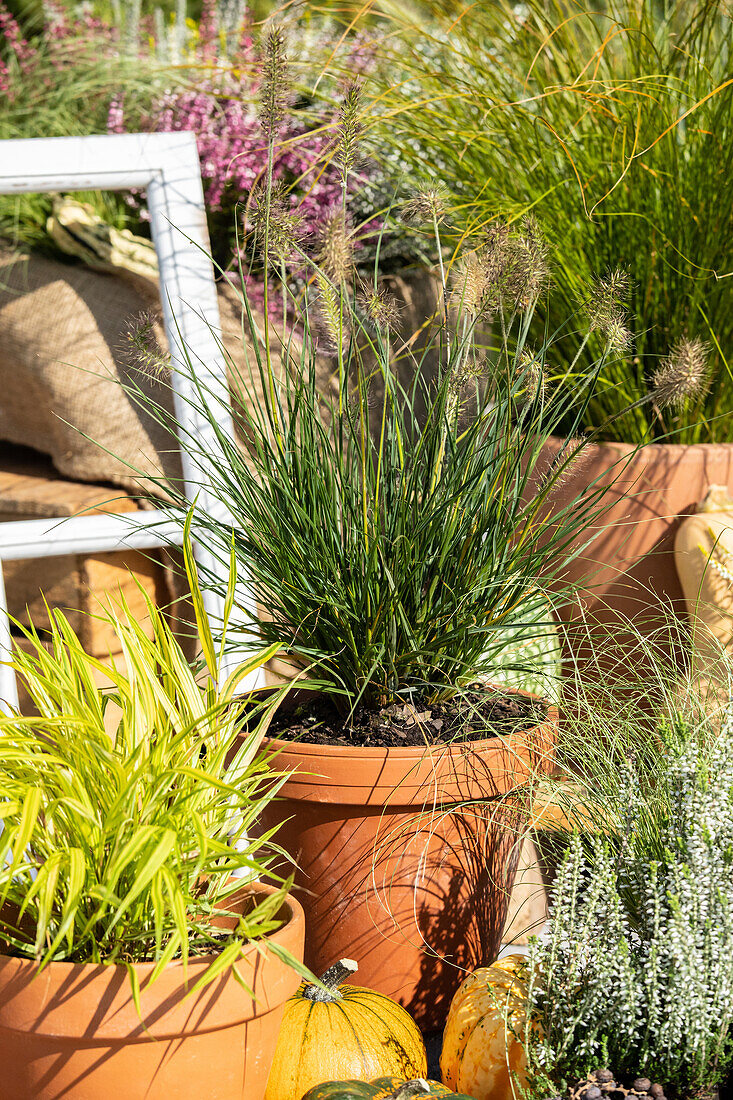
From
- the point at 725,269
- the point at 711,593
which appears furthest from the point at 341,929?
the point at 725,269

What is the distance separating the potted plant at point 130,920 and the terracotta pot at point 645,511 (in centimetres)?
80

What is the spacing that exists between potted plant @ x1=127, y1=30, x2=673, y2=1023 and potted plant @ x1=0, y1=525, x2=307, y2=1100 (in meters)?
0.19

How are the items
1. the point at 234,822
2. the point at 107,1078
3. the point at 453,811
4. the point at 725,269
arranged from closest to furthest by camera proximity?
the point at 107,1078, the point at 234,822, the point at 453,811, the point at 725,269

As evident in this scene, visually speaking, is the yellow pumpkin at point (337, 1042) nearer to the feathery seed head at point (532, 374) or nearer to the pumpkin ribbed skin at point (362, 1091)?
the pumpkin ribbed skin at point (362, 1091)

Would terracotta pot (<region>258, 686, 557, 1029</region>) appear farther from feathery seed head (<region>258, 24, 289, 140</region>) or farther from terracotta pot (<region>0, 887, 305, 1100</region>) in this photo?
feathery seed head (<region>258, 24, 289, 140</region>)

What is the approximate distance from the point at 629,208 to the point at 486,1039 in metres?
1.32

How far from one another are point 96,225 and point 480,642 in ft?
4.11

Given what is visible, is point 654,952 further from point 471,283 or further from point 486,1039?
point 471,283

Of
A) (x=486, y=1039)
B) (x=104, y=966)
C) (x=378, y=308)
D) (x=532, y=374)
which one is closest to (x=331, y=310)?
→ (x=378, y=308)

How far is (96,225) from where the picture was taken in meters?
1.93

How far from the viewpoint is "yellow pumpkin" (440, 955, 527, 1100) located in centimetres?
104

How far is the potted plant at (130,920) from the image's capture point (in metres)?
0.84

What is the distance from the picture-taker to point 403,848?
3.87 ft

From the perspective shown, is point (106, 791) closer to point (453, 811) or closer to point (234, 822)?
point (234, 822)
